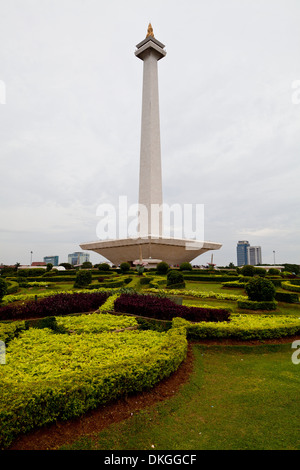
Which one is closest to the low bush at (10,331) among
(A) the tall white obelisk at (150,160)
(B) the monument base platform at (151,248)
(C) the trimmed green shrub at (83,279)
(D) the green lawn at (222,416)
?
(D) the green lawn at (222,416)

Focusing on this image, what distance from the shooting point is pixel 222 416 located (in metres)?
3.68

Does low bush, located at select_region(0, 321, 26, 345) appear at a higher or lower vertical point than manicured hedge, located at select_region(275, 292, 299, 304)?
lower

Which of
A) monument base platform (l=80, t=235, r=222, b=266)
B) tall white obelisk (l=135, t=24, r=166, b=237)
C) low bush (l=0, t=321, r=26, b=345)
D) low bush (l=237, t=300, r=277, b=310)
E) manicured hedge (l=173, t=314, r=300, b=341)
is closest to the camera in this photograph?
low bush (l=0, t=321, r=26, b=345)

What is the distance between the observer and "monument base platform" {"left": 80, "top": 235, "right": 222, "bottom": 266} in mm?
33184

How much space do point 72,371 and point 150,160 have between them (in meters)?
34.1

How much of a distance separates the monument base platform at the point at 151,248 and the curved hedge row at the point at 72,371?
25.9m

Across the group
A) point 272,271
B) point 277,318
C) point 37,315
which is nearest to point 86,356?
point 37,315

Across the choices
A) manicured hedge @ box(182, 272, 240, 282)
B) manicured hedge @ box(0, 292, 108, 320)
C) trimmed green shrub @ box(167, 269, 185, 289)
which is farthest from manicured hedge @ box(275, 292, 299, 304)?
manicured hedge @ box(0, 292, 108, 320)

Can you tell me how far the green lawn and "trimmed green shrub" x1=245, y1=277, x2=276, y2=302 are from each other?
496cm

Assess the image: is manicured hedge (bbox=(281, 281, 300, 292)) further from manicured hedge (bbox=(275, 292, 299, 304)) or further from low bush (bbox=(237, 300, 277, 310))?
low bush (bbox=(237, 300, 277, 310))

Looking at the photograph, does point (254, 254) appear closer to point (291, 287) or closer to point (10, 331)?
point (291, 287)

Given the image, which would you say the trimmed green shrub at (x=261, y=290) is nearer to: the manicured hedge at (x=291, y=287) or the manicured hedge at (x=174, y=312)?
the manicured hedge at (x=174, y=312)

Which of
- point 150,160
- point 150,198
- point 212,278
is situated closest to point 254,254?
point 150,198
